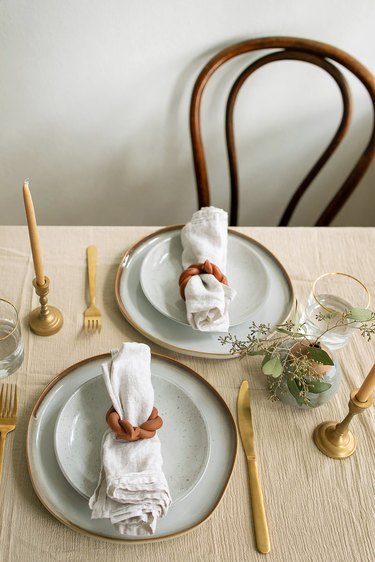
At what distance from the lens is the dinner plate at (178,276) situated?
877 millimetres

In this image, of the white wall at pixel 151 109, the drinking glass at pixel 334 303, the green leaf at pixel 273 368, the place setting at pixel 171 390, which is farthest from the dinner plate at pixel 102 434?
the white wall at pixel 151 109

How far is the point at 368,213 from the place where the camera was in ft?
5.44

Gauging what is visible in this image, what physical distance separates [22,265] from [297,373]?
525 mm

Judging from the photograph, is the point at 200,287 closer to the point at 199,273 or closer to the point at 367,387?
the point at 199,273

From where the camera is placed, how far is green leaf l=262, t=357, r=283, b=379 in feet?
2.40

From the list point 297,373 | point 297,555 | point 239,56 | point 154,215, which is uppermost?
point 239,56

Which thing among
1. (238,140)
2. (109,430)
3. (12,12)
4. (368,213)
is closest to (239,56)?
(238,140)

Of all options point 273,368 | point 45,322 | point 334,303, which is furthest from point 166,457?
point 334,303

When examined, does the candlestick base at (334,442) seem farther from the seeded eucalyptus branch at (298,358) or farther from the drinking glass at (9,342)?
the drinking glass at (9,342)

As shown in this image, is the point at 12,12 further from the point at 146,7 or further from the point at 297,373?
the point at 297,373

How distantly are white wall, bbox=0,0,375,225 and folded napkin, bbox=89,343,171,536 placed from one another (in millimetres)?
793

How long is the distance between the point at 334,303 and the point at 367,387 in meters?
0.26

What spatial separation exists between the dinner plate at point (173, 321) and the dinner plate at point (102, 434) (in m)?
0.08

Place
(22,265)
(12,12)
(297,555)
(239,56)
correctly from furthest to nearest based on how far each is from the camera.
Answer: (239,56) < (12,12) < (22,265) < (297,555)
